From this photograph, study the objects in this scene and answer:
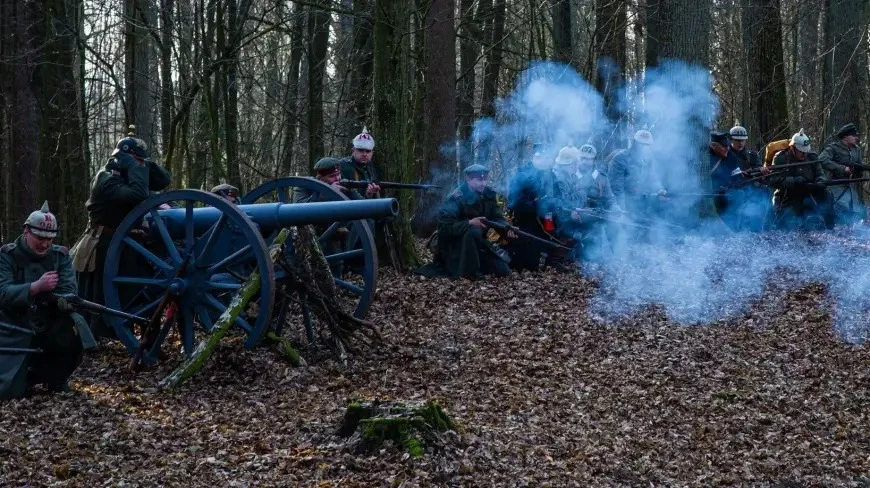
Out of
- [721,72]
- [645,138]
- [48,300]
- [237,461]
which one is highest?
[721,72]

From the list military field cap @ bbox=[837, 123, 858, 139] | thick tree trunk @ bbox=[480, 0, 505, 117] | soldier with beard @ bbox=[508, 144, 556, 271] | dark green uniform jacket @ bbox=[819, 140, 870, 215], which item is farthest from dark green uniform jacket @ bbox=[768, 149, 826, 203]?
thick tree trunk @ bbox=[480, 0, 505, 117]

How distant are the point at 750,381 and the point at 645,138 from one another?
6.16m

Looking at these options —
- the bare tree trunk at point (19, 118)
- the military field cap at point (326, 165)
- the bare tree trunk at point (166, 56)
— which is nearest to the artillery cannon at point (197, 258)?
the military field cap at point (326, 165)

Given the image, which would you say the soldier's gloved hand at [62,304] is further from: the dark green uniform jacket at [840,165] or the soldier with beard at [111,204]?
the dark green uniform jacket at [840,165]

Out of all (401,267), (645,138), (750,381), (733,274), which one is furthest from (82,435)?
(645,138)

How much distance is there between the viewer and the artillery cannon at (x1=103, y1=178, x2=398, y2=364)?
892cm

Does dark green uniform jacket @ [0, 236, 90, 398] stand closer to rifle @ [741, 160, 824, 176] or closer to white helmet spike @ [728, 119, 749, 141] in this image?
rifle @ [741, 160, 824, 176]

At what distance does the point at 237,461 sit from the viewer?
650 centimetres

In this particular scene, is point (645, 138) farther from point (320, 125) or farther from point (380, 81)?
point (320, 125)

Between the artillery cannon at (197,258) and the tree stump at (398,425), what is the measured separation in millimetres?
2222

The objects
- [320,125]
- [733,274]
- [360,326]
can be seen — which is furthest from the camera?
[320,125]

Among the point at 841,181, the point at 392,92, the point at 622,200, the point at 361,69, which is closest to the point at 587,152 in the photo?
the point at 622,200

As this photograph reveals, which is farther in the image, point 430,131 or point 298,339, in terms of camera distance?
point 430,131

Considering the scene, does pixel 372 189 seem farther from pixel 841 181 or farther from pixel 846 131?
pixel 846 131
